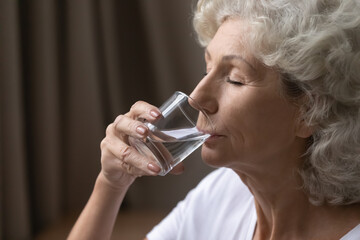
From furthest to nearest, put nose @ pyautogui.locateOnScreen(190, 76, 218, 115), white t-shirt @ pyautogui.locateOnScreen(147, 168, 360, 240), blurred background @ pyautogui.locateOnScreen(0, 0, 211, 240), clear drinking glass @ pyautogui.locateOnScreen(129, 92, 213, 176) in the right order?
1. blurred background @ pyautogui.locateOnScreen(0, 0, 211, 240)
2. white t-shirt @ pyautogui.locateOnScreen(147, 168, 360, 240)
3. nose @ pyautogui.locateOnScreen(190, 76, 218, 115)
4. clear drinking glass @ pyautogui.locateOnScreen(129, 92, 213, 176)

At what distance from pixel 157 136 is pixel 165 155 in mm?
44

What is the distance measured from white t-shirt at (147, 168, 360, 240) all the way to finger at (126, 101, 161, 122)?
0.53 metres

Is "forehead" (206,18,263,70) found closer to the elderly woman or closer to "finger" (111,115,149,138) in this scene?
the elderly woman

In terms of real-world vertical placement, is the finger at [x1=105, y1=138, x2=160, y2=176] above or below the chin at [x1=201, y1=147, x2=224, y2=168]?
above

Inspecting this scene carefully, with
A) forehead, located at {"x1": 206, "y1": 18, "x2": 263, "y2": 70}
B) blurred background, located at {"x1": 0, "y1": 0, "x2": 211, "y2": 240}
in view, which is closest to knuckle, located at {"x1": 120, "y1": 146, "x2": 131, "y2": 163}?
forehead, located at {"x1": 206, "y1": 18, "x2": 263, "y2": 70}

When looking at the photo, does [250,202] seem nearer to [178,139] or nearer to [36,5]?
[178,139]

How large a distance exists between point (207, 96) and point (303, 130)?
0.80ft

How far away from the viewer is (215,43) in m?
1.39

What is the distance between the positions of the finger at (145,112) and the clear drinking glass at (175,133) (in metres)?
0.01

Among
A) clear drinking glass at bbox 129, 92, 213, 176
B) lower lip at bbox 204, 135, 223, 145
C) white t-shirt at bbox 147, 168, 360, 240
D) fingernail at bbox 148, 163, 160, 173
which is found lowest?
white t-shirt at bbox 147, 168, 360, 240

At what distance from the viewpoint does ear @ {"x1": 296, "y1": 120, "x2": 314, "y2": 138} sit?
4.49ft

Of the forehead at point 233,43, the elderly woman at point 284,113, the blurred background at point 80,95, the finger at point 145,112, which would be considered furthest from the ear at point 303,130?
the blurred background at point 80,95

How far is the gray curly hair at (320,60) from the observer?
1269mm

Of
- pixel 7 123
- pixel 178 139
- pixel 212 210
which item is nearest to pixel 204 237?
pixel 212 210
